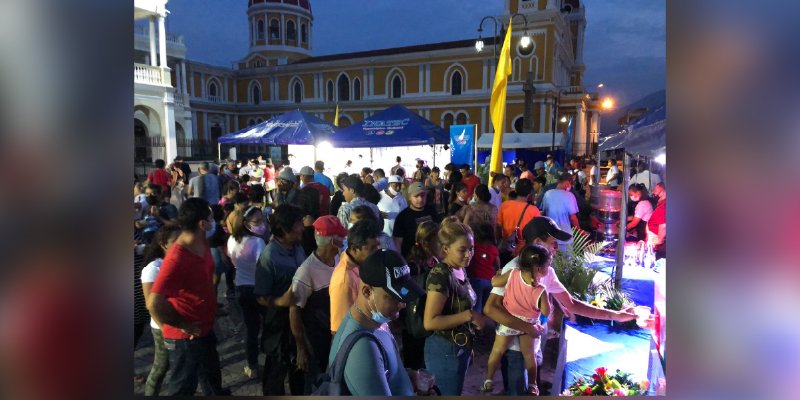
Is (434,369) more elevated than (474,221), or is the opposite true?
(474,221)

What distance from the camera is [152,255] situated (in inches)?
126

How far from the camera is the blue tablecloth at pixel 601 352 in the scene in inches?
130

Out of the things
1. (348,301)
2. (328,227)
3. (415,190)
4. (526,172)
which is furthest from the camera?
(526,172)

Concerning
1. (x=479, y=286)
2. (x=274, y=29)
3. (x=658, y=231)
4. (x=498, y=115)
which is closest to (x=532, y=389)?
(x=479, y=286)

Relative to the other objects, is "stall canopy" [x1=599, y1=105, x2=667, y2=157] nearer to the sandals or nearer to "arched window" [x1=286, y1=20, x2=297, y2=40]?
the sandals

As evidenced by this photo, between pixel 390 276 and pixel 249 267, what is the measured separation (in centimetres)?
237

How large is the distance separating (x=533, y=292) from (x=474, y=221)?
4.39 feet

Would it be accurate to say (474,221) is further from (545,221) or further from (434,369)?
(434,369)

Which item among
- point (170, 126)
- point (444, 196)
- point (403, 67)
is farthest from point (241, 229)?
point (403, 67)

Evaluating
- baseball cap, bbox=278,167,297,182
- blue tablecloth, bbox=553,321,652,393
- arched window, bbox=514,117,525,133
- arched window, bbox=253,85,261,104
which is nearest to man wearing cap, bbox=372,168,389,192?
baseball cap, bbox=278,167,297,182

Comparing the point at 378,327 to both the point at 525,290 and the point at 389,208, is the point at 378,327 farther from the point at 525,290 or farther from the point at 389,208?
the point at 389,208

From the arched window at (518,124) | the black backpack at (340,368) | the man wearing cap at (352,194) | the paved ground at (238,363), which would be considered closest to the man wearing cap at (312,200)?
the man wearing cap at (352,194)

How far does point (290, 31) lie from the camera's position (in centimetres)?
5534
